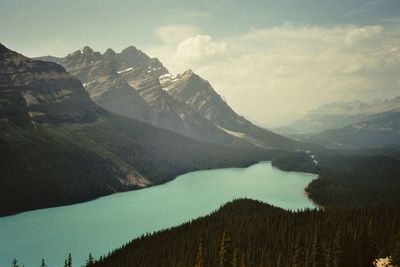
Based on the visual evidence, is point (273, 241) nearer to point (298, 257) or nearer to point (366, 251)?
point (366, 251)

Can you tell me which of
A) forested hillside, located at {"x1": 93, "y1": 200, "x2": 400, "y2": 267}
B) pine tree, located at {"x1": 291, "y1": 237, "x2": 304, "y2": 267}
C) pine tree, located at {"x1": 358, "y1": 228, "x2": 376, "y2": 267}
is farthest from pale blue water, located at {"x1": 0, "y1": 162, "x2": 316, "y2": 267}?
pine tree, located at {"x1": 358, "y1": 228, "x2": 376, "y2": 267}

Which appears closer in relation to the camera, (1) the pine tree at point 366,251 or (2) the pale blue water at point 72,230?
(1) the pine tree at point 366,251

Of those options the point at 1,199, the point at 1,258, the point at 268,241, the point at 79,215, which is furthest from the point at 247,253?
the point at 1,199

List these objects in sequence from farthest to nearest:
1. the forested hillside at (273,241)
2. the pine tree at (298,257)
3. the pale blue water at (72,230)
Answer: the pale blue water at (72,230)
the forested hillside at (273,241)
the pine tree at (298,257)

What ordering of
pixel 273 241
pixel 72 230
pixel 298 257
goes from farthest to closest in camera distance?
pixel 72 230, pixel 273 241, pixel 298 257

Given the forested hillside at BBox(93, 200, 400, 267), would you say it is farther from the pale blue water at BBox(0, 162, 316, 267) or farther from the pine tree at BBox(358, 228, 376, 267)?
the pale blue water at BBox(0, 162, 316, 267)

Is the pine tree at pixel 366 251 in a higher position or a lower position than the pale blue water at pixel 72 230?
higher

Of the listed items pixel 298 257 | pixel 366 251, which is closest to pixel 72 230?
pixel 298 257

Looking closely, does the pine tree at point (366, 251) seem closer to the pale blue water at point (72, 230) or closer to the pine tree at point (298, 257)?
the pine tree at point (298, 257)

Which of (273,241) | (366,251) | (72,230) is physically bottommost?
(72,230)

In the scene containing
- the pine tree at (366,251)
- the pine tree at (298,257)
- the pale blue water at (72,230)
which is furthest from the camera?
the pale blue water at (72,230)

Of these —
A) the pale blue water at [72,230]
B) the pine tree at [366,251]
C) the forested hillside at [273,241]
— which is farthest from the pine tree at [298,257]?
the pale blue water at [72,230]
